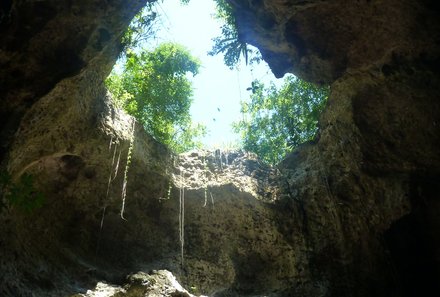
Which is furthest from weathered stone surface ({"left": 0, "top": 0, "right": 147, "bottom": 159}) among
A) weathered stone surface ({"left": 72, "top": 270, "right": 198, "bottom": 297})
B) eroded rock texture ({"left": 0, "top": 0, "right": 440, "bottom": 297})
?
weathered stone surface ({"left": 72, "top": 270, "right": 198, "bottom": 297})

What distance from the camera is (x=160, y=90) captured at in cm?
1127

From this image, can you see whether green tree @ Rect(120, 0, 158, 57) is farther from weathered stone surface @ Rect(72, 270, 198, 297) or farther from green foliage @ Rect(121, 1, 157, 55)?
weathered stone surface @ Rect(72, 270, 198, 297)

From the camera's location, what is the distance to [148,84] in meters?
11.1

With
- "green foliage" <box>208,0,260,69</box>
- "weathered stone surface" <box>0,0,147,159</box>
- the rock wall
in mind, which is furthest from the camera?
"green foliage" <box>208,0,260,69</box>

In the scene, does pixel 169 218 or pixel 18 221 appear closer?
pixel 18 221

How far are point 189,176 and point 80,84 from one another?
2834mm

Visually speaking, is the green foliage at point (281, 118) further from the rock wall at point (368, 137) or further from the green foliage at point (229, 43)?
the rock wall at point (368, 137)

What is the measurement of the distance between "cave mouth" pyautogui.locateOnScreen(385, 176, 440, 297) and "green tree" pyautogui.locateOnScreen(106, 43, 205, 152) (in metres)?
6.07

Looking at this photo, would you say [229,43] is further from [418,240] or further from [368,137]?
[418,240]

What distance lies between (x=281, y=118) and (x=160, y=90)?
12.5ft

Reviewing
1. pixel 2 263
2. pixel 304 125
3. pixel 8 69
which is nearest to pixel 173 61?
pixel 304 125

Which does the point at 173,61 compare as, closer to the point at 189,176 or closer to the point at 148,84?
Answer: the point at 148,84

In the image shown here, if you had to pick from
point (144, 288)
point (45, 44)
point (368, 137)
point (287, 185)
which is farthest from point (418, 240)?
point (45, 44)

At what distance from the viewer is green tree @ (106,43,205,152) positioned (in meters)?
10.7
